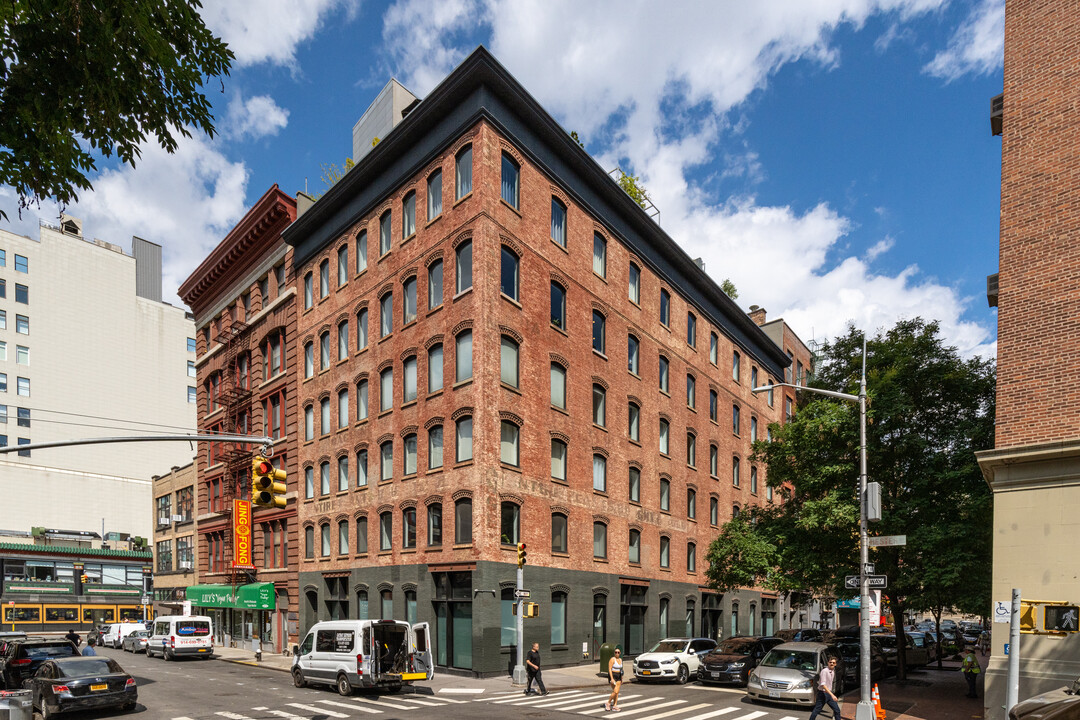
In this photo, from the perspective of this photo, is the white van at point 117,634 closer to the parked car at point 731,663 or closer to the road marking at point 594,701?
the road marking at point 594,701

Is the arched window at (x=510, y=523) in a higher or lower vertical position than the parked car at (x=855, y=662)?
higher

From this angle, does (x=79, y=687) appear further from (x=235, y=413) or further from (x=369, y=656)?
(x=235, y=413)

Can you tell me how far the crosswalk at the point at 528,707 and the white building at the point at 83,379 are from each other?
226 feet

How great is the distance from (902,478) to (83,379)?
8128 cm

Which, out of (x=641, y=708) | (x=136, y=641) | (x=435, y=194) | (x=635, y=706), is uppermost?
(x=435, y=194)

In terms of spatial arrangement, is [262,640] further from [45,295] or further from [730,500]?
[45,295]

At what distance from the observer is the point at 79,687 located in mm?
18469

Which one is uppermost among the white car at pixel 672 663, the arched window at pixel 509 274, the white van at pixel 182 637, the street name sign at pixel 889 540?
the arched window at pixel 509 274

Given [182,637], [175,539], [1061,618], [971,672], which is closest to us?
[1061,618]

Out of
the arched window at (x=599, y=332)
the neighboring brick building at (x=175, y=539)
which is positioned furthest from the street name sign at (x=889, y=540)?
the neighboring brick building at (x=175, y=539)

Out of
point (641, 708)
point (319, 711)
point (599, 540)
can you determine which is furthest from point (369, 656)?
Result: point (599, 540)

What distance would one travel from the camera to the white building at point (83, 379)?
75000mm

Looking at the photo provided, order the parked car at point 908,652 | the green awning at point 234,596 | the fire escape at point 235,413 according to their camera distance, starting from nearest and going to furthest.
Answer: the parked car at point 908,652
the green awning at point 234,596
the fire escape at point 235,413

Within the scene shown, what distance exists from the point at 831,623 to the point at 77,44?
77064 millimetres
